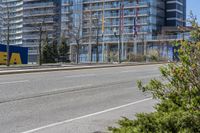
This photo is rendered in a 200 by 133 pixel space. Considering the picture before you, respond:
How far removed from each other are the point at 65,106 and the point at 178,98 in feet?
22.6

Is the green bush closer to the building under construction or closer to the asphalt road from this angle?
the asphalt road

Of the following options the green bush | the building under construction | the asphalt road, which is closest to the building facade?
the building under construction

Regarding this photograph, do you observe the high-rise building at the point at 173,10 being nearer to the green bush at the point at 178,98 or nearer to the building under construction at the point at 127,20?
the building under construction at the point at 127,20

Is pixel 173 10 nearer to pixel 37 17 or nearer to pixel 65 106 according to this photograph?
pixel 37 17

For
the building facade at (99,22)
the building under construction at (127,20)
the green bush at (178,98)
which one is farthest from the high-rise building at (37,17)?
the green bush at (178,98)

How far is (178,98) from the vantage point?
6.30 meters

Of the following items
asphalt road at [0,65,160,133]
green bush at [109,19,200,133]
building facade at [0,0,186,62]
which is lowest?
asphalt road at [0,65,160,133]

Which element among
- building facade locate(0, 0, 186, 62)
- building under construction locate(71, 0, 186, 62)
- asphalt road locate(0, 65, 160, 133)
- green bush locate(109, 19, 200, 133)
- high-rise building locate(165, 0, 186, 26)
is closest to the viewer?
green bush locate(109, 19, 200, 133)

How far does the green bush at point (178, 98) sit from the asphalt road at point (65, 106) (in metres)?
2.98

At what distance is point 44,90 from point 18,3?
137 m

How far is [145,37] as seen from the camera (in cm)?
11512

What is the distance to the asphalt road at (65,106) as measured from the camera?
9.59m

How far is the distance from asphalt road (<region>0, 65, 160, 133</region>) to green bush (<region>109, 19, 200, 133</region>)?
298 centimetres

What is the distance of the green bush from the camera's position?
568cm
